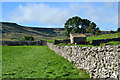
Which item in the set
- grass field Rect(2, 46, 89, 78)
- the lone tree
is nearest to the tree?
the lone tree

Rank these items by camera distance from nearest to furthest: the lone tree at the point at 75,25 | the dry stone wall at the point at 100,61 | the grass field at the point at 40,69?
the dry stone wall at the point at 100,61 < the grass field at the point at 40,69 < the lone tree at the point at 75,25

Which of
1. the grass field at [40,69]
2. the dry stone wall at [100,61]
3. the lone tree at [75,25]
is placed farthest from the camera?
the lone tree at [75,25]

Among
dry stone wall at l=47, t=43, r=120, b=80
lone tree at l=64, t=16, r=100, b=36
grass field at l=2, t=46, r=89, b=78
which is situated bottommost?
grass field at l=2, t=46, r=89, b=78

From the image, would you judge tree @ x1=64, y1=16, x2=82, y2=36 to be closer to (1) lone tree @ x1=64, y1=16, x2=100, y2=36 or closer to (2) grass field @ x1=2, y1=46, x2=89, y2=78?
(1) lone tree @ x1=64, y1=16, x2=100, y2=36

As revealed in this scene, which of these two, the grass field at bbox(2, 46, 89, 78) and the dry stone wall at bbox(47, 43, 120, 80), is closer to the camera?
the dry stone wall at bbox(47, 43, 120, 80)

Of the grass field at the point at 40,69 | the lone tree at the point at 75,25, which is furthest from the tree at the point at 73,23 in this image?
the grass field at the point at 40,69

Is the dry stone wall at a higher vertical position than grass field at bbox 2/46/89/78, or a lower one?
higher

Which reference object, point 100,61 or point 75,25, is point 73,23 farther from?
point 100,61

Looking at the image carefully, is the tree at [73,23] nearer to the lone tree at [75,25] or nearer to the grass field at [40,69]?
the lone tree at [75,25]

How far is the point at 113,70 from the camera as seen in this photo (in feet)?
26.7

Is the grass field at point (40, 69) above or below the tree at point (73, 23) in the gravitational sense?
below

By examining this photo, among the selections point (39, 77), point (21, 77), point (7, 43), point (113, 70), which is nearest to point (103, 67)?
point (113, 70)

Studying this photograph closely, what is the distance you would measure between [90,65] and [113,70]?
2.68m

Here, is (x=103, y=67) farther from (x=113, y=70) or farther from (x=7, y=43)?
(x=7, y=43)
